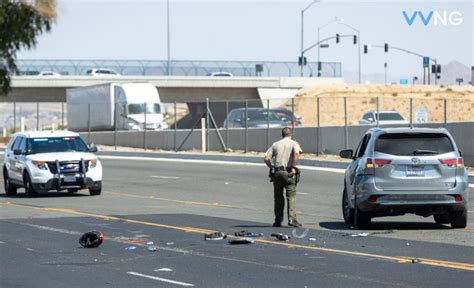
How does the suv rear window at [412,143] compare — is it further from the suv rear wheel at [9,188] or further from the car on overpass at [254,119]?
the car on overpass at [254,119]

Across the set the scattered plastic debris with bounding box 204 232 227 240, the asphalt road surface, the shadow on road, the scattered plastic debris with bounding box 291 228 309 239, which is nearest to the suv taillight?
the asphalt road surface

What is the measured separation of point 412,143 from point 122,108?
159ft

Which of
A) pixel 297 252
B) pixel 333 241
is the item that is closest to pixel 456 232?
pixel 333 241

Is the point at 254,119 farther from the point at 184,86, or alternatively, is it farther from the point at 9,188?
the point at 184,86

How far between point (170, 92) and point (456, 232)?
2969 inches

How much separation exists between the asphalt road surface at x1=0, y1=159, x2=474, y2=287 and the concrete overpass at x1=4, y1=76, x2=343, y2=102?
59911 mm

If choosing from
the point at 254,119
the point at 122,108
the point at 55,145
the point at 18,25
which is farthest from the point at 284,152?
the point at 122,108

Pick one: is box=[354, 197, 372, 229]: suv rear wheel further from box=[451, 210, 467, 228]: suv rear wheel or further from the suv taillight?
the suv taillight

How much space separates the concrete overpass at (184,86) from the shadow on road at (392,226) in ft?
224

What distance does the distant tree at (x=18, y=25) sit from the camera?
47.7ft

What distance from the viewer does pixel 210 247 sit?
17875mm

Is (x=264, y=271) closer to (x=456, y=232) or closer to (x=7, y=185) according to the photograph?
(x=456, y=232)

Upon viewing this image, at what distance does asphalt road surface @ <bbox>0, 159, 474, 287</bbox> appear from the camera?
14.1 meters

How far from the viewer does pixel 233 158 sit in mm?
50781
